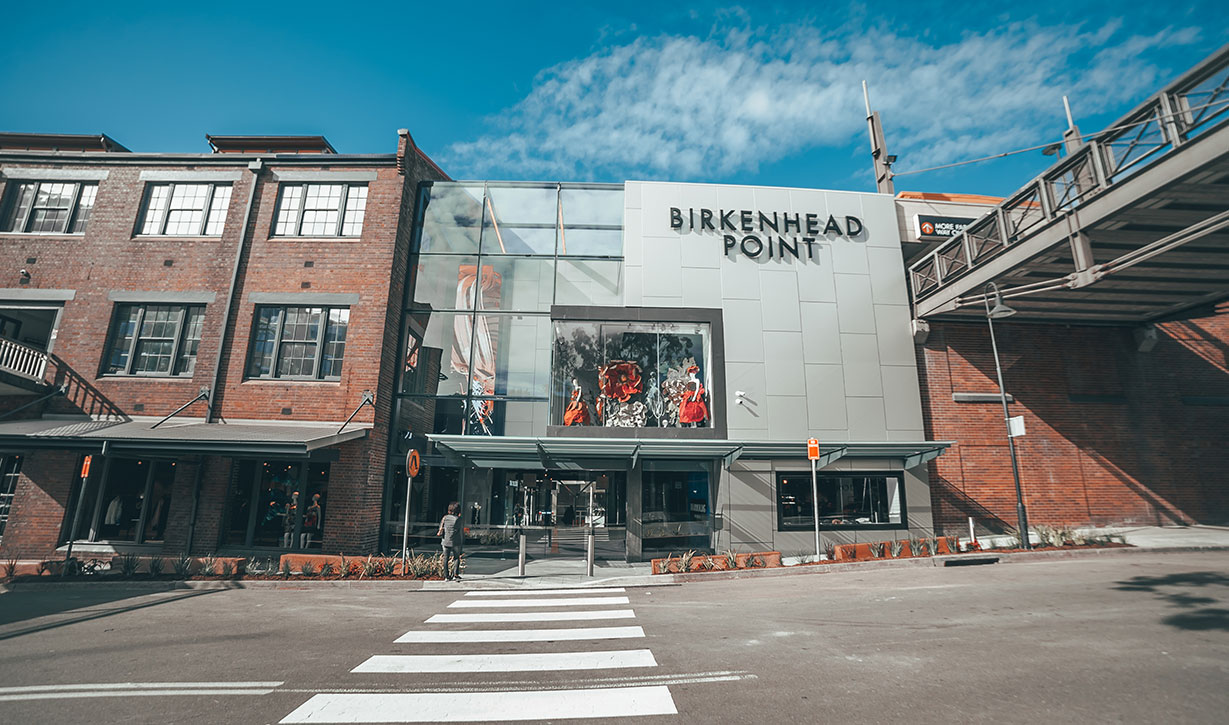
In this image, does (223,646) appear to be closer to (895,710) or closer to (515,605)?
(515,605)

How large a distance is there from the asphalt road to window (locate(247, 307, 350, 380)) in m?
7.04

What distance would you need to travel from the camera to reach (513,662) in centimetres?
646

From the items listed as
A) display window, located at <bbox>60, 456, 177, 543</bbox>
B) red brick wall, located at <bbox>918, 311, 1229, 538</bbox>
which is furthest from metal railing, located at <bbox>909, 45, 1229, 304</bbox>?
display window, located at <bbox>60, 456, 177, 543</bbox>

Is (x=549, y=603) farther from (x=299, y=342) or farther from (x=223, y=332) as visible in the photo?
(x=223, y=332)

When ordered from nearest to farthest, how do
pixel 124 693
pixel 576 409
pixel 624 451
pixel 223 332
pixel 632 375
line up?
1. pixel 124 693
2. pixel 624 451
3. pixel 223 332
4. pixel 576 409
5. pixel 632 375

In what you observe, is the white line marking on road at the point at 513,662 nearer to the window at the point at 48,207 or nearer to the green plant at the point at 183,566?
the green plant at the point at 183,566

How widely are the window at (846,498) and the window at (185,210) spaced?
65.8 feet

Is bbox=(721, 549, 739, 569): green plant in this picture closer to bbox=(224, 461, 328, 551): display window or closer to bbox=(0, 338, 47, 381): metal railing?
bbox=(224, 461, 328, 551): display window

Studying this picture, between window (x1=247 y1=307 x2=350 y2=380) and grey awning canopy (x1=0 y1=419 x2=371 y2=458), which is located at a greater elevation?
window (x1=247 y1=307 x2=350 y2=380)

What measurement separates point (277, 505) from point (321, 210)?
30.8ft

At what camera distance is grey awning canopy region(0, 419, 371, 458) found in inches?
497

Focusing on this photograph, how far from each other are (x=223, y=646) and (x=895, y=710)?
321 inches

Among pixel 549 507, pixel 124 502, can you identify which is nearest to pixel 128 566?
pixel 124 502

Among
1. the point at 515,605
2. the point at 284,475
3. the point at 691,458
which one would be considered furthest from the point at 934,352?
the point at 284,475
